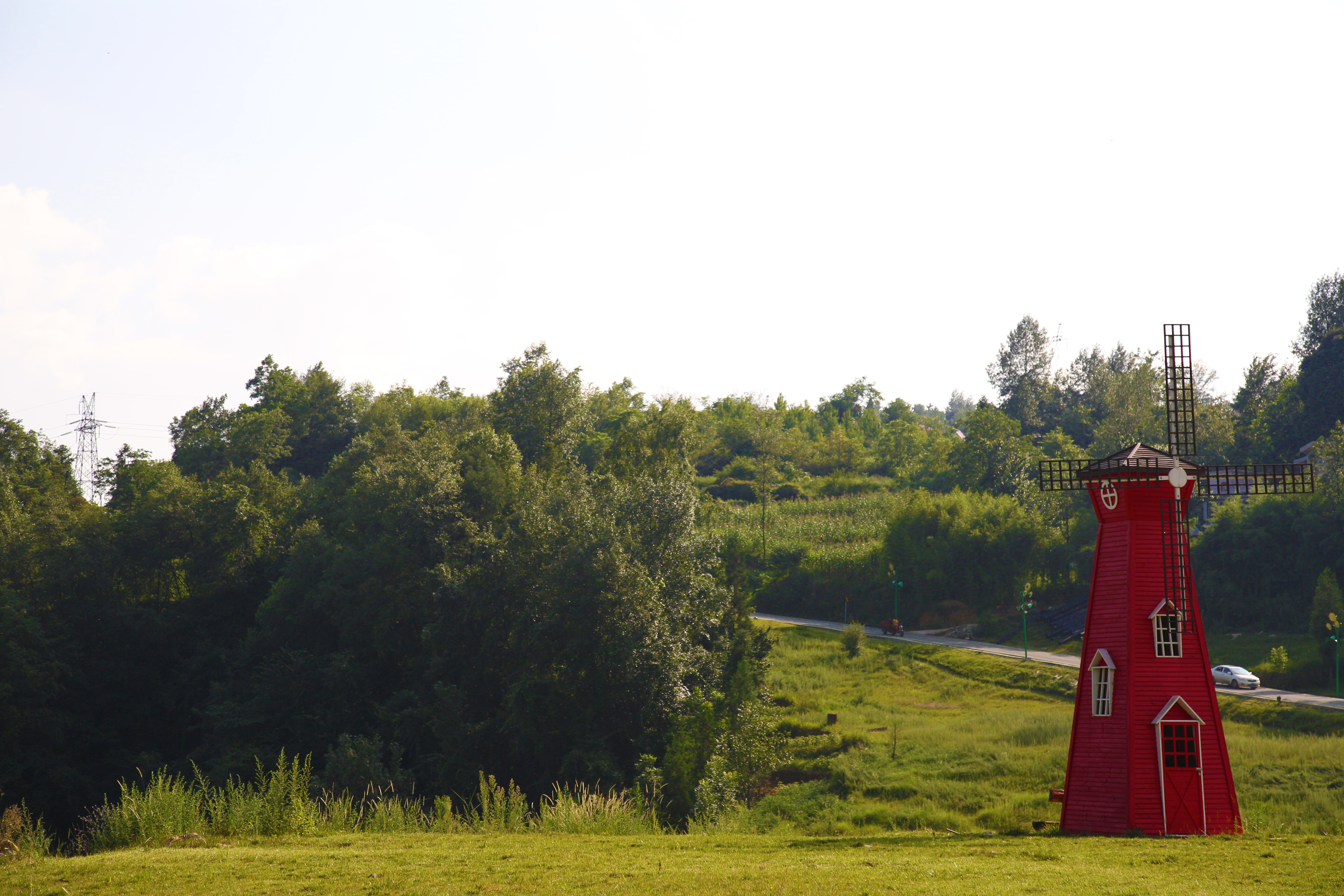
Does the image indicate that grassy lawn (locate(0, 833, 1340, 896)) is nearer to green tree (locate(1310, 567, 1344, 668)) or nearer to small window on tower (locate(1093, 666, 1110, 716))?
small window on tower (locate(1093, 666, 1110, 716))

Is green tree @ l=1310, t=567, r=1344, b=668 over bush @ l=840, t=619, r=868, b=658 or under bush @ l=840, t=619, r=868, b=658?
over

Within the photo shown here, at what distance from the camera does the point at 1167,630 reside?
22938 millimetres

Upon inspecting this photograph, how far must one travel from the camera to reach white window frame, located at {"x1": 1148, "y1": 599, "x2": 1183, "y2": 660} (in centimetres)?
2280

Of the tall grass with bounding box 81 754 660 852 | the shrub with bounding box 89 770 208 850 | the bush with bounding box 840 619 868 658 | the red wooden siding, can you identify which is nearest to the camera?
the shrub with bounding box 89 770 208 850

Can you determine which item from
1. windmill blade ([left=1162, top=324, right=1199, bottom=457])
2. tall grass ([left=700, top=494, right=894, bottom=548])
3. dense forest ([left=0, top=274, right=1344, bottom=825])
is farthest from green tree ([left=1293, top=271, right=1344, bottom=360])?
windmill blade ([left=1162, top=324, right=1199, bottom=457])

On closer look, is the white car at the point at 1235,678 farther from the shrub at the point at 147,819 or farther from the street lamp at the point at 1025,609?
the shrub at the point at 147,819

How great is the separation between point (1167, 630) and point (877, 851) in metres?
8.94

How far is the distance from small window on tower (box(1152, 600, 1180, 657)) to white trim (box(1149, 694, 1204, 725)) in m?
1.02

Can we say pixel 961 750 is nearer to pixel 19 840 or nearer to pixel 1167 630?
pixel 1167 630

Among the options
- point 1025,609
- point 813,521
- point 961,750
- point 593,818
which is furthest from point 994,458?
point 593,818

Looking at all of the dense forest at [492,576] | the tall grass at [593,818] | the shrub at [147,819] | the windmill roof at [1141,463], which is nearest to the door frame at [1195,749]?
the windmill roof at [1141,463]

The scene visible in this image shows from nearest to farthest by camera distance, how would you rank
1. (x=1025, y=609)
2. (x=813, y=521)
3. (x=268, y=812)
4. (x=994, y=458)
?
(x=268, y=812) < (x=1025, y=609) < (x=994, y=458) < (x=813, y=521)

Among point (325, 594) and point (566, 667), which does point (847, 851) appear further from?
point (325, 594)

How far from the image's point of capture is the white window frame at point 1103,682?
23.0 meters
